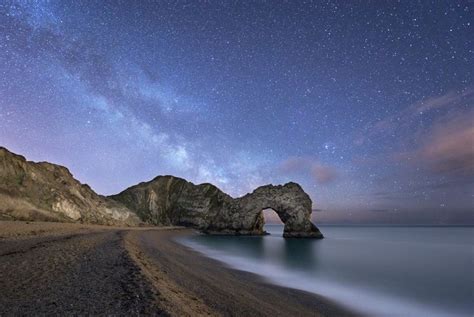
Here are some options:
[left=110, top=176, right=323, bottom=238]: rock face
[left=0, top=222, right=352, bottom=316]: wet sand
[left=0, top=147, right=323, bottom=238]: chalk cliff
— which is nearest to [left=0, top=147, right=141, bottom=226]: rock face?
[left=0, top=147, right=323, bottom=238]: chalk cliff

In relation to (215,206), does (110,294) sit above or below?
below

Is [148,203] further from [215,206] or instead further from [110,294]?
[110,294]

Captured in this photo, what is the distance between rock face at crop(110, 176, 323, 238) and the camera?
105m

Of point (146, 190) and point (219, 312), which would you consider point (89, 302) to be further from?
point (146, 190)

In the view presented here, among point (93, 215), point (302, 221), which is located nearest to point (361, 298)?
point (302, 221)

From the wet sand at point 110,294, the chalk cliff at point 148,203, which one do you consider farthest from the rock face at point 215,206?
the wet sand at point 110,294

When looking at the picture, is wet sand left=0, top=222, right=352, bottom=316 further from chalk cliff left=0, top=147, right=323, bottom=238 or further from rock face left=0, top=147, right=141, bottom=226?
rock face left=0, top=147, right=141, bottom=226

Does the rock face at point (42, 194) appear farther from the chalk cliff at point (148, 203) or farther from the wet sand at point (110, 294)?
the wet sand at point (110, 294)

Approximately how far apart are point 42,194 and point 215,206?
331 ft

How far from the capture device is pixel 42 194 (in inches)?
2963

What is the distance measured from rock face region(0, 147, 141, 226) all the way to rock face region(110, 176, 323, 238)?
48061 millimetres

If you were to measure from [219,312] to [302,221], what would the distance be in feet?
315

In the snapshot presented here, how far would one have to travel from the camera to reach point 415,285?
2592cm

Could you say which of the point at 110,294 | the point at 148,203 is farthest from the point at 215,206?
the point at 110,294
